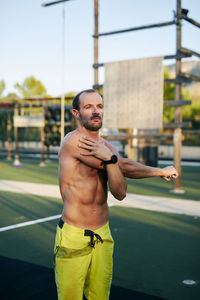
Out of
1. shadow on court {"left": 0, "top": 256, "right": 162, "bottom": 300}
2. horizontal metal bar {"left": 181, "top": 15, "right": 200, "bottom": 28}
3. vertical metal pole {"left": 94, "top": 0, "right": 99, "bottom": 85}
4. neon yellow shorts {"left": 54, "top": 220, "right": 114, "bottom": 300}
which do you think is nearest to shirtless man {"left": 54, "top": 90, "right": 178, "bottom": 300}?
neon yellow shorts {"left": 54, "top": 220, "right": 114, "bottom": 300}

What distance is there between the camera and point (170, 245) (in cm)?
541

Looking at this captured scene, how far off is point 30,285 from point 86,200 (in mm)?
1897

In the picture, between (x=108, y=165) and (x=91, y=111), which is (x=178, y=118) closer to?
(x=91, y=111)

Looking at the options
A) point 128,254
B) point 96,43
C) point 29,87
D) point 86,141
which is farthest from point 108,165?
point 29,87

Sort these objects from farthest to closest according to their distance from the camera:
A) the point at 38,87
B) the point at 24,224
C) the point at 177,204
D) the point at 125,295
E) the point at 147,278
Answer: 1. the point at 38,87
2. the point at 177,204
3. the point at 24,224
4. the point at 147,278
5. the point at 125,295

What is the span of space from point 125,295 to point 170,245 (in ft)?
6.41

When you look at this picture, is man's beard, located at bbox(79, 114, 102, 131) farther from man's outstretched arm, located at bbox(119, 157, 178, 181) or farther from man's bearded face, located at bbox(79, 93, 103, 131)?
man's outstretched arm, located at bbox(119, 157, 178, 181)

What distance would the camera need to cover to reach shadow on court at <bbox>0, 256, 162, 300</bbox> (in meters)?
3.59

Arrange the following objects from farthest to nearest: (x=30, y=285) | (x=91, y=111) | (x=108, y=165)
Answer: (x=30, y=285), (x=91, y=111), (x=108, y=165)

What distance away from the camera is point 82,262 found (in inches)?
94.6

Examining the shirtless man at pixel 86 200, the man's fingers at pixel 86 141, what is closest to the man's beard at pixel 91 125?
the shirtless man at pixel 86 200

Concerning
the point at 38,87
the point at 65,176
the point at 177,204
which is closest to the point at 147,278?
the point at 65,176

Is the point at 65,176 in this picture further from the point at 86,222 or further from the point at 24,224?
the point at 24,224

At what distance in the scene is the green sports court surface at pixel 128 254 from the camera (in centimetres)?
378
